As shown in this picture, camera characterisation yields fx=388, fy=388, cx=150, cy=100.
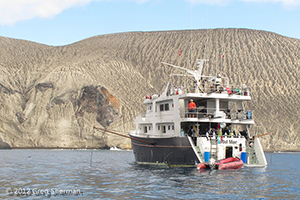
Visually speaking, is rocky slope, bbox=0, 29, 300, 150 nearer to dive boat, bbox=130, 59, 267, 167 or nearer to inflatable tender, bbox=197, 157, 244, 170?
dive boat, bbox=130, 59, 267, 167

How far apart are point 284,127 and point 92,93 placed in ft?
146

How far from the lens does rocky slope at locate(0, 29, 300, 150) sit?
86375 mm

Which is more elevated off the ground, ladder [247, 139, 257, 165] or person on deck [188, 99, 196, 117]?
person on deck [188, 99, 196, 117]

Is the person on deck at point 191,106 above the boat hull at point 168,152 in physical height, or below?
above

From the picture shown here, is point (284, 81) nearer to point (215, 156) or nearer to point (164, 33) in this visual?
point (164, 33)

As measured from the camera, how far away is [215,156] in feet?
95.8

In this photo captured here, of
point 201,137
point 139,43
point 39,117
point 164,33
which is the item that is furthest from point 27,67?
point 201,137

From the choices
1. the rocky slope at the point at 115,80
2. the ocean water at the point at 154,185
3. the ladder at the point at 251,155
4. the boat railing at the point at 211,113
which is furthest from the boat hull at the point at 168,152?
the rocky slope at the point at 115,80

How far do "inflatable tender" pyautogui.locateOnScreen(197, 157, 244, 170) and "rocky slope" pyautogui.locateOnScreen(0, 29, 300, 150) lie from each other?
47.2 metres

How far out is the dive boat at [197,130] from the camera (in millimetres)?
29188

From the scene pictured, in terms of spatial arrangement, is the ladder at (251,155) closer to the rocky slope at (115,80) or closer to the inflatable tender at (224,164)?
the inflatable tender at (224,164)

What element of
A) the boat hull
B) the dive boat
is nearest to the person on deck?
the dive boat

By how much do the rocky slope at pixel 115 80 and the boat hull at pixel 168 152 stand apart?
43.6 meters

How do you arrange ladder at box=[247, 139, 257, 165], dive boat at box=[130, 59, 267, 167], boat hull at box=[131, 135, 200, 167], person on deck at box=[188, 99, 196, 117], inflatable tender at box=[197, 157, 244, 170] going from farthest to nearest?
ladder at box=[247, 139, 257, 165]
person on deck at box=[188, 99, 196, 117]
dive boat at box=[130, 59, 267, 167]
boat hull at box=[131, 135, 200, 167]
inflatable tender at box=[197, 157, 244, 170]
